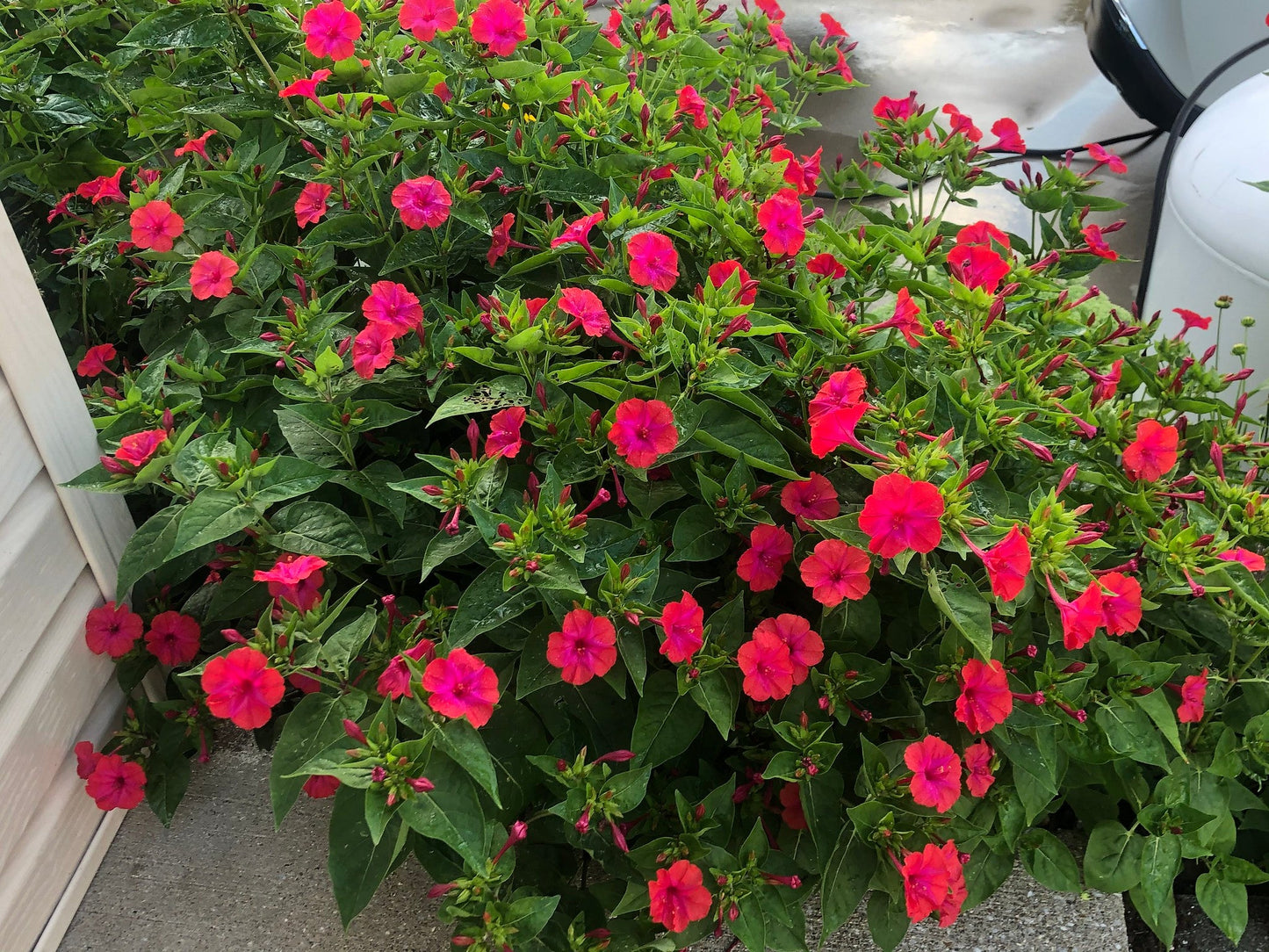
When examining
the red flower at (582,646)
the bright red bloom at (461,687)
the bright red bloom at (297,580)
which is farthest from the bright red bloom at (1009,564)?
the bright red bloom at (297,580)

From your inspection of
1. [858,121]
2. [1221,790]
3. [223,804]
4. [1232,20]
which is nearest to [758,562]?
[1221,790]

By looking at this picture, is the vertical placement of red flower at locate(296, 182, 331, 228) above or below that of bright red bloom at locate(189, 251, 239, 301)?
above

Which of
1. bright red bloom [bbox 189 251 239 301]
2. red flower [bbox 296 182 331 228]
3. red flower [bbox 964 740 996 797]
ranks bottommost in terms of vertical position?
red flower [bbox 964 740 996 797]

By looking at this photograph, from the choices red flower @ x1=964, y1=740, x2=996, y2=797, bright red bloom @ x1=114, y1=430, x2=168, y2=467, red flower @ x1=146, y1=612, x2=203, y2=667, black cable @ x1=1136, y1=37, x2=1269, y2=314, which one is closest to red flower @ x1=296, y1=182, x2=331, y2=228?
bright red bloom @ x1=114, y1=430, x2=168, y2=467

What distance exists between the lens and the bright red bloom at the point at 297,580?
3.22ft

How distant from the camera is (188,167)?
58.0 inches

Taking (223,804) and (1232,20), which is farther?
(1232,20)

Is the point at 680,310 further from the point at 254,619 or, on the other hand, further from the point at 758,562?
the point at 254,619

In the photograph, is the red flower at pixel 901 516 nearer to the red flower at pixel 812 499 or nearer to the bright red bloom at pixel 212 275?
the red flower at pixel 812 499

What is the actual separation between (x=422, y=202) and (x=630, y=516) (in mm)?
459

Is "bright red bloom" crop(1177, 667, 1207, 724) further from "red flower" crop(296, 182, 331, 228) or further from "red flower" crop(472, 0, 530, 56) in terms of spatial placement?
"red flower" crop(296, 182, 331, 228)

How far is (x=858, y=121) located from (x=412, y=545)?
10.8 ft

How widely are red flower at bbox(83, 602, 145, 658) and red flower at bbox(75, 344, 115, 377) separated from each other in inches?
14.2

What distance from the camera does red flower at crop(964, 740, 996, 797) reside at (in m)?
1.09
